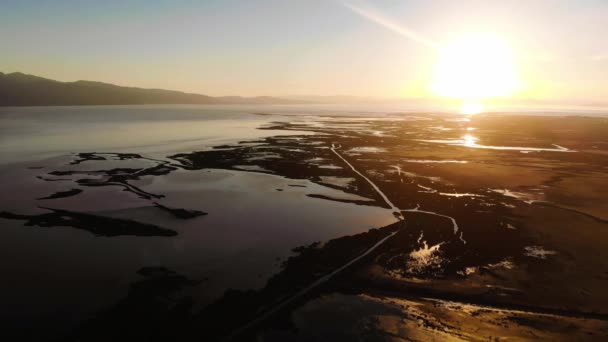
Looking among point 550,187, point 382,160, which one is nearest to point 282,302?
point 550,187

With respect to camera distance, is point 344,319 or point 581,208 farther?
point 581,208

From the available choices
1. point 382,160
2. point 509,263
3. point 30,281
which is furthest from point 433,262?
point 382,160

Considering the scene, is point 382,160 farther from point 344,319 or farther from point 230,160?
point 344,319

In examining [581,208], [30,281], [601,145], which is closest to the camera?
[30,281]

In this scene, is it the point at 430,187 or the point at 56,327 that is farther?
the point at 430,187

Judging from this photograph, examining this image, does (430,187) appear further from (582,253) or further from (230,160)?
(230,160)

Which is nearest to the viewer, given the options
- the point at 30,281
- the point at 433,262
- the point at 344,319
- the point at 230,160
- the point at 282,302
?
the point at 344,319

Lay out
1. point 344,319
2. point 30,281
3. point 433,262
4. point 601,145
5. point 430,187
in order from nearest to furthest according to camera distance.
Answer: point 344,319 → point 30,281 → point 433,262 → point 430,187 → point 601,145

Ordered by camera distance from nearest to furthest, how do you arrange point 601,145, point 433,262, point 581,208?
point 433,262, point 581,208, point 601,145
